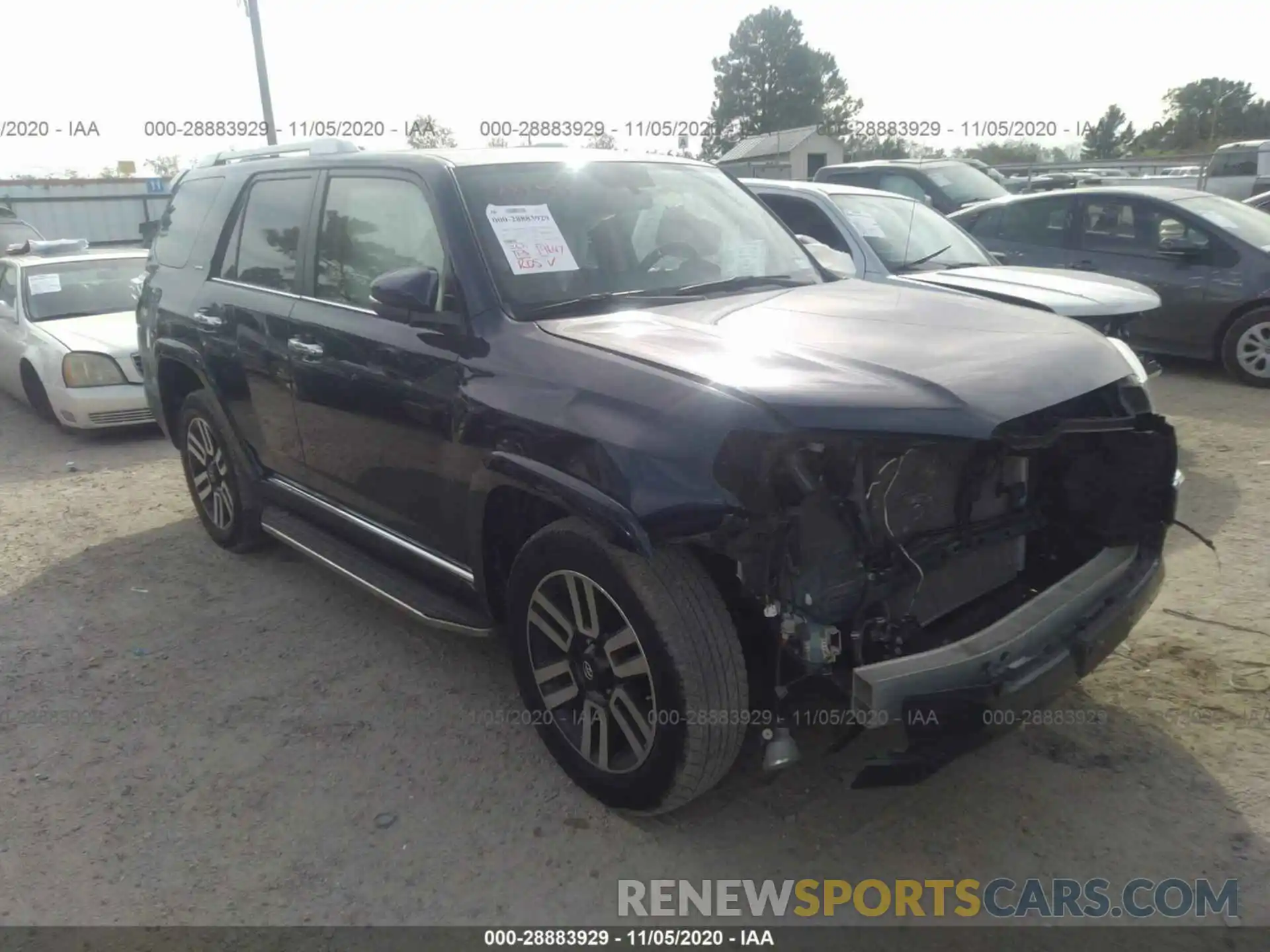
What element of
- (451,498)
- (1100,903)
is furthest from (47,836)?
(1100,903)

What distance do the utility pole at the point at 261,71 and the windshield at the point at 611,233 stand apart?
13710mm

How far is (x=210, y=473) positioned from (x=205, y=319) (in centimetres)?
89

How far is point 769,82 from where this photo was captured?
→ 76062 millimetres

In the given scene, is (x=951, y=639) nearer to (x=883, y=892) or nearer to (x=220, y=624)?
(x=883, y=892)

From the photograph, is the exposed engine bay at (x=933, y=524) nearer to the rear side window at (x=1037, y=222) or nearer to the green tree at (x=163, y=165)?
the rear side window at (x=1037, y=222)

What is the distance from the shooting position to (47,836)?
3.04 metres

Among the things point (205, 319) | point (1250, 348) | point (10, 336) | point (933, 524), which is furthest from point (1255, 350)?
point (10, 336)

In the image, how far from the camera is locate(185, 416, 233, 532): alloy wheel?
197 inches

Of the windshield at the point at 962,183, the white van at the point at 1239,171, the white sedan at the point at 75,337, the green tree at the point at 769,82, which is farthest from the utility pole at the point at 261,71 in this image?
the green tree at the point at 769,82

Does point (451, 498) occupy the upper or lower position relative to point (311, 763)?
upper

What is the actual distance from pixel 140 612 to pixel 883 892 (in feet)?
11.8

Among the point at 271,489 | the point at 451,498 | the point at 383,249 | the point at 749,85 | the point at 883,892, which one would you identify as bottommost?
the point at 883,892

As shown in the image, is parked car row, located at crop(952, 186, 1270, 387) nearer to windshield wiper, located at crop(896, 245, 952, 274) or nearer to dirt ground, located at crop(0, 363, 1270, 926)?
windshield wiper, located at crop(896, 245, 952, 274)

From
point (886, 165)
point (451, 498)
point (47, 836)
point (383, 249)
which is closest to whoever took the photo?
point (47, 836)
